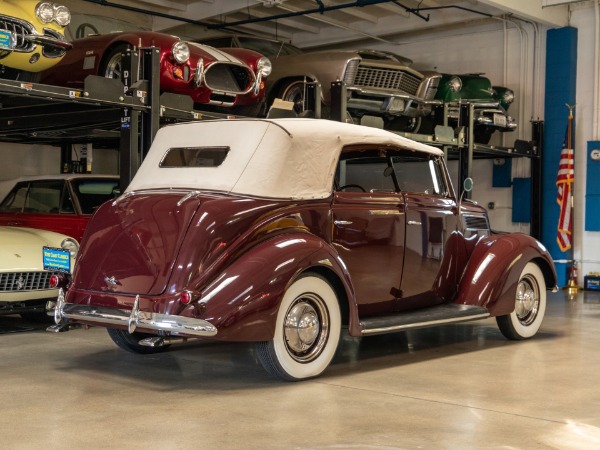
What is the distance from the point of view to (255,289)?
5117 mm

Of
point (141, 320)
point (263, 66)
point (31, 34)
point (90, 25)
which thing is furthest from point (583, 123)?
point (141, 320)

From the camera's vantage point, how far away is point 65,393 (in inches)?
201

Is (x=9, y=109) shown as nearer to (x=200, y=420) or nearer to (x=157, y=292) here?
(x=157, y=292)

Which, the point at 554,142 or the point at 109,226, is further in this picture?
the point at 554,142

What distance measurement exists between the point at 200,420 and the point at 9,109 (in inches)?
248

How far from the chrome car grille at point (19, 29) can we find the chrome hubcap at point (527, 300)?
4627 millimetres

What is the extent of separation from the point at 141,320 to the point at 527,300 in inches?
148

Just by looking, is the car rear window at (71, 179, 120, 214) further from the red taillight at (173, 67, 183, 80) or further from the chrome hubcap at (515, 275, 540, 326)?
the chrome hubcap at (515, 275, 540, 326)

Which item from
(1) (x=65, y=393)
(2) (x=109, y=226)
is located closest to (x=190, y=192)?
(2) (x=109, y=226)

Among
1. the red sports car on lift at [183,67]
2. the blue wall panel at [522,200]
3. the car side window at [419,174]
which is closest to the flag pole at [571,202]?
the blue wall panel at [522,200]

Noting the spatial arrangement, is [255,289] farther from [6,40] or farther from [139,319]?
[6,40]

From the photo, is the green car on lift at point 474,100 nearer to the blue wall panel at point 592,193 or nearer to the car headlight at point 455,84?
the car headlight at point 455,84

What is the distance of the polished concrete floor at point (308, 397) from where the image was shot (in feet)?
13.5

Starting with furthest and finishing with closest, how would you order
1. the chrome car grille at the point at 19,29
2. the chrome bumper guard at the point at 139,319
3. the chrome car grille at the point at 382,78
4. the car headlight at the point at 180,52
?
1. the chrome car grille at the point at 382,78
2. the car headlight at the point at 180,52
3. the chrome car grille at the point at 19,29
4. the chrome bumper guard at the point at 139,319
